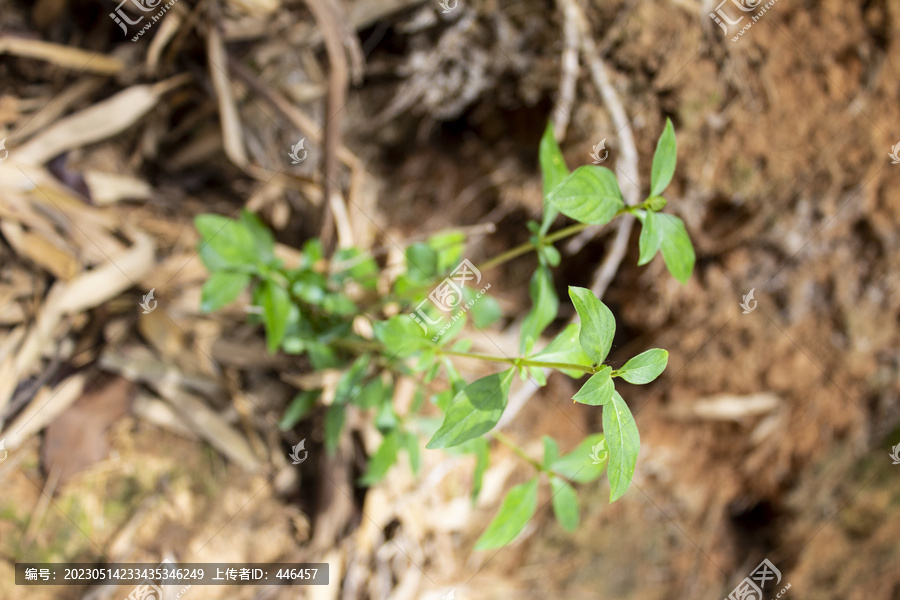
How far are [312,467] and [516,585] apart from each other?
2.70ft

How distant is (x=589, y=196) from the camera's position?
0.74 metres

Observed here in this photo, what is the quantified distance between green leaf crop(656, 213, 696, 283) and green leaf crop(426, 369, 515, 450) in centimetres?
33

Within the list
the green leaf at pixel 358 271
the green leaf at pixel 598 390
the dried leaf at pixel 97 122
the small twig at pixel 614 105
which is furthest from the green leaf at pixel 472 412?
the dried leaf at pixel 97 122

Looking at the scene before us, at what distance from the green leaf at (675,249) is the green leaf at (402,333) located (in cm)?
41

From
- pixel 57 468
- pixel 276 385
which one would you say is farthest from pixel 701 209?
pixel 57 468

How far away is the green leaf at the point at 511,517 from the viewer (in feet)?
2.99

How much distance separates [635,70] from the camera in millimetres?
1392

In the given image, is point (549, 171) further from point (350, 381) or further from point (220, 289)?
point (220, 289)

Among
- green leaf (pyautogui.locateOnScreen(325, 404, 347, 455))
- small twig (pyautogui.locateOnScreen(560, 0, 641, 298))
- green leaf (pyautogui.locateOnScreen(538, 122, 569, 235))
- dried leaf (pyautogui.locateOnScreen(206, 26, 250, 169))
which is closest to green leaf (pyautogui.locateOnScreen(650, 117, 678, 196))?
green leaf (pyautogui.locateOnScreen(538, 122, 569, 235))

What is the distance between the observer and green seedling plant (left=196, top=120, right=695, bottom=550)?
0.67 m

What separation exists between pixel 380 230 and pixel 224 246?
55 cm

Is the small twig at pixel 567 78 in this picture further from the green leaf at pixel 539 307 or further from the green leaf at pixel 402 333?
the green leaf at pixel 402 333

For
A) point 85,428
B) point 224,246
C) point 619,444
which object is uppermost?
point 619,444

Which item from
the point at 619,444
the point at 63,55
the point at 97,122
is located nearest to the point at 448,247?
the point at 619,444
